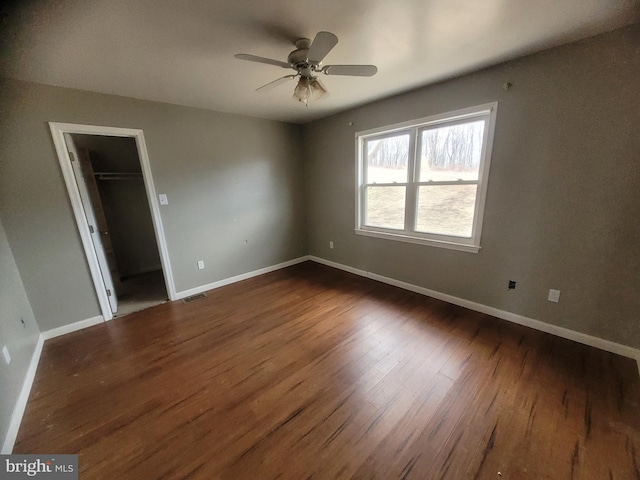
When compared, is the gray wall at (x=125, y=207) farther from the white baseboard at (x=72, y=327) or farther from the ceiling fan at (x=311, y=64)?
the ceiling fan at (x=311, y=64)

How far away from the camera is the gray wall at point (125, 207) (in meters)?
3.69

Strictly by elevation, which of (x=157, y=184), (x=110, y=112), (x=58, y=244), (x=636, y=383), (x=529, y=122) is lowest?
(x=636, y=383)

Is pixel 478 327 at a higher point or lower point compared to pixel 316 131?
lower

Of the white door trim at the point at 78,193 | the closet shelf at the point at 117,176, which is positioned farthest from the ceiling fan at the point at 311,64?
the closet shelf at the point at 117,176

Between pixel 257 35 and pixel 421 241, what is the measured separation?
2600mm

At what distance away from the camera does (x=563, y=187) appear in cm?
198

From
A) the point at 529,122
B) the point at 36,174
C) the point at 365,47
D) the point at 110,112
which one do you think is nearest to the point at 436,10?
the point at 365,47

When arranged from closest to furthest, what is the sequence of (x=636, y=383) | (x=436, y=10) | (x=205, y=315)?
1. (x=436, y=10)
2. (x=636, y=383)
3. (x=205, y=315)

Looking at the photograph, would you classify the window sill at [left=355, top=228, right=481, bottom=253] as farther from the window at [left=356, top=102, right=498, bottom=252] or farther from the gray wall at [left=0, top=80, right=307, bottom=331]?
the gray wall at [left=0, top=80, right=307, bottom=331]

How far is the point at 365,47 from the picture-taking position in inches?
71.2

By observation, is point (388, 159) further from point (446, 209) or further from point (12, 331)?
point (12, 331)

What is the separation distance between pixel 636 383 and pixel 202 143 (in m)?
Result: 4.68

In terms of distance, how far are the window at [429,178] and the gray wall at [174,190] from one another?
150 centimetres

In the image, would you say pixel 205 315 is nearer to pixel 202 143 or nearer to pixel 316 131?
pixel 202 143
